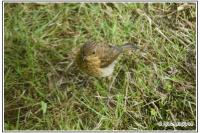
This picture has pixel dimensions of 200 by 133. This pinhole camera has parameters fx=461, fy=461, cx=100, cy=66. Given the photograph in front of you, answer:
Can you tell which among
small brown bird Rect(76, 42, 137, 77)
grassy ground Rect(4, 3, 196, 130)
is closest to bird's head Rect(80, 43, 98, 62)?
small brown bird Rect(76, 42, 137, 77)

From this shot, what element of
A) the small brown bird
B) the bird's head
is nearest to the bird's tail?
the small brown bird

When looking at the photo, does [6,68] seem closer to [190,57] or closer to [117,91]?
[117,91]

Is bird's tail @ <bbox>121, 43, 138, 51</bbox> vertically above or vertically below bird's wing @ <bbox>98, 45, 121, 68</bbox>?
above

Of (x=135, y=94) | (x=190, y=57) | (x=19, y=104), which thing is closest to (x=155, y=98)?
(x=135, y=94)

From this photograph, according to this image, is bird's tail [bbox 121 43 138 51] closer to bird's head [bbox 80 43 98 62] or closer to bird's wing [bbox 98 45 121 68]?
bird's wing [bbox 98 45 121 68]

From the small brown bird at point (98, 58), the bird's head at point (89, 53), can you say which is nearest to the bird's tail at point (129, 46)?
the small brown bird at point (98, 58)

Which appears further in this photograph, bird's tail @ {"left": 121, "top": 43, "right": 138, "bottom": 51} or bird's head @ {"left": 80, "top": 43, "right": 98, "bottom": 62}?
bird's tail @ {"left": 121, "top": 43, "right": 138, "bottom": 51}

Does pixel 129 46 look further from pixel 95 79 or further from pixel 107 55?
pixel 95 79
